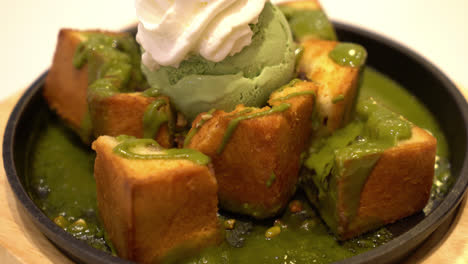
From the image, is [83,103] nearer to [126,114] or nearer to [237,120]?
[126,114]

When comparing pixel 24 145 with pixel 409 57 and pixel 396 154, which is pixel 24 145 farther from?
pixel 409 57

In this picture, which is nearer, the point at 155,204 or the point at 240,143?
the point at 155,204

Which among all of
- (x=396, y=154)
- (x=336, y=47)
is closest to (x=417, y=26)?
(x=336, y=47)

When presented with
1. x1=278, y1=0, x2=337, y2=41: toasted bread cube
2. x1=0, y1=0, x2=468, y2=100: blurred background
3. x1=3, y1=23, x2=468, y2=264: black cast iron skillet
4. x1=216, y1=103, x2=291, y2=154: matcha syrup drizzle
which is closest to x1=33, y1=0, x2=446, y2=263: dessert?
x1=216, y1=103, x2=291, y2=154: matcha syrup drizzle

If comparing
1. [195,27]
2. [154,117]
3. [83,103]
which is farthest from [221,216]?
[83,103]

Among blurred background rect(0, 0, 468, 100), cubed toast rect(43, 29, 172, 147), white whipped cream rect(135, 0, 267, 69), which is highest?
white whipped cream rect(135, 0, 267, 69)

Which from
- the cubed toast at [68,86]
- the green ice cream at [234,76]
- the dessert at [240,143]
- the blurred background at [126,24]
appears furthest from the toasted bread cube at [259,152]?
the blurred background at [126,24]

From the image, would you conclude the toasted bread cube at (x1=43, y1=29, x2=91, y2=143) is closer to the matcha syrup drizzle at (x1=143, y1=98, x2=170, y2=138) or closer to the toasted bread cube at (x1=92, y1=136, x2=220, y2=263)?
the matcha syrup drizzle at (x1=143, y1=98, x2=170, y2=138)

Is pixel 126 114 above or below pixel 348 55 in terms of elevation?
below
